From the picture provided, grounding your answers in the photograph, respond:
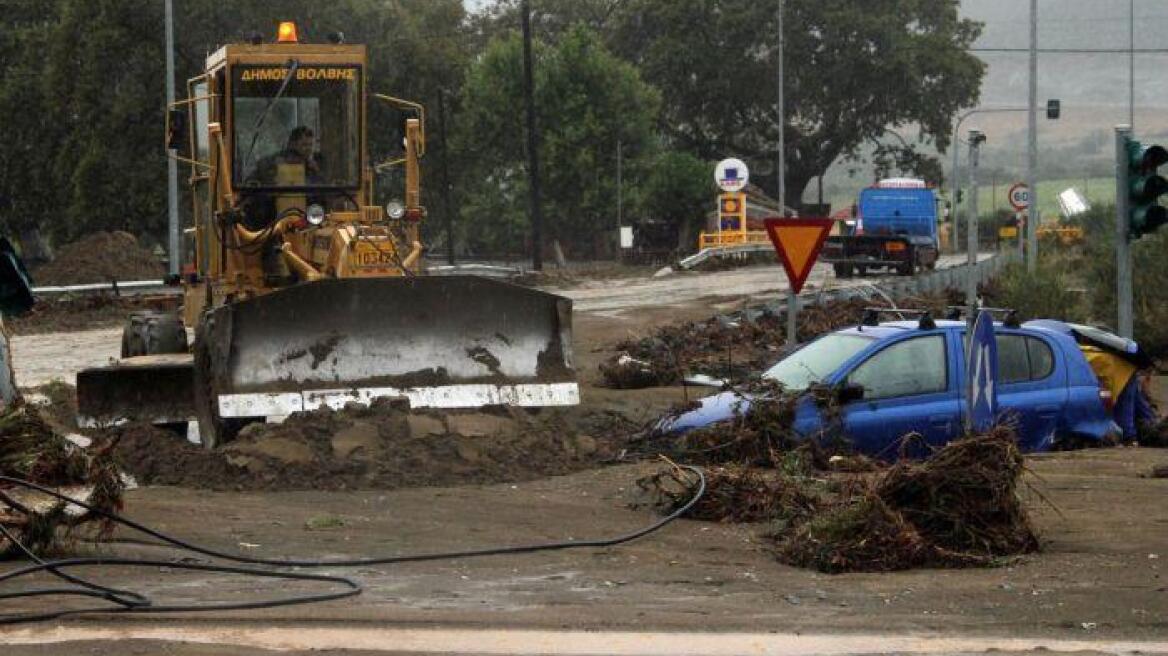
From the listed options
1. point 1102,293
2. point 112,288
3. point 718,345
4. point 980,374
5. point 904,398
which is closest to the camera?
point 980,374

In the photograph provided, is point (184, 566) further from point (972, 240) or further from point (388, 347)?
point (972, 240)

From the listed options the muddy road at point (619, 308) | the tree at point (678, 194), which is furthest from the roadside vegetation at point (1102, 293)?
the tree at point (678, 194)

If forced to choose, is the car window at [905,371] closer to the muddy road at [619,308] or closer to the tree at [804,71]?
the muddy road at [619,308]

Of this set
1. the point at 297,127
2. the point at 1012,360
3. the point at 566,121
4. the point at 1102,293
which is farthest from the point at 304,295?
the point at 566,121

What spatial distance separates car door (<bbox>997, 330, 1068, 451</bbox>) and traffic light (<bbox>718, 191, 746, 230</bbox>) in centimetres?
4249

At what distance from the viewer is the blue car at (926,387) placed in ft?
44.9

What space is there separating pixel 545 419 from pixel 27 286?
4200 mm

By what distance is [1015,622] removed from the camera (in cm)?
858

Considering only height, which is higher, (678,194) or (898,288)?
(678,194)

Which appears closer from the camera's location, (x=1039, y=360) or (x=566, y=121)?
(x=1039, y=360)

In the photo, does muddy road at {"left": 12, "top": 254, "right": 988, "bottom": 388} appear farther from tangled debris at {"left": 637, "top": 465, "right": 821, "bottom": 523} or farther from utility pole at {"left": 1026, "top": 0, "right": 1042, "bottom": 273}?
tangled debris at {"left": 637, "top": 465, "right": 821, "bottom": 523}

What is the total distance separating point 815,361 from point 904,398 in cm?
93

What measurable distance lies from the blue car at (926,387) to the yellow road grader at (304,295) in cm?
159

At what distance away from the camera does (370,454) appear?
43.9ft
